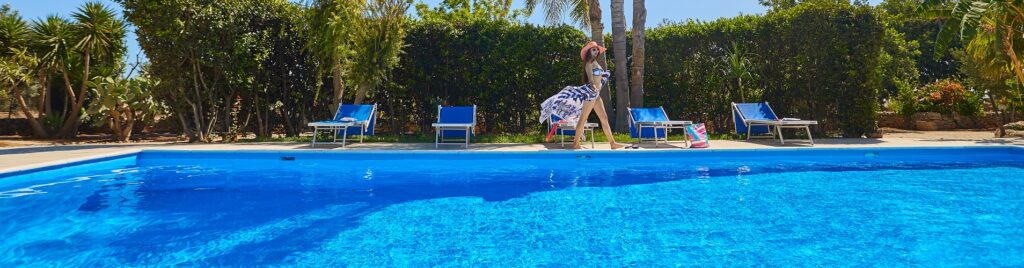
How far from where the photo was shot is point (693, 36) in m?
11.6

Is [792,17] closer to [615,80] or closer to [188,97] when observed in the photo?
[615,80]

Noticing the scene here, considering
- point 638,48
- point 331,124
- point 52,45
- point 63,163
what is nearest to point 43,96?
point 52,45

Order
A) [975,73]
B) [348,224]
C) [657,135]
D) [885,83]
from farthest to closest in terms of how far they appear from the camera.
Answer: [885,83] → [975,73] → [657,135] → [348,224]

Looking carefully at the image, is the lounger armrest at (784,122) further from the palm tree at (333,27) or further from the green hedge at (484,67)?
the palm tree at (333,27)

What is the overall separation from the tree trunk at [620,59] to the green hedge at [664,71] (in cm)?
93

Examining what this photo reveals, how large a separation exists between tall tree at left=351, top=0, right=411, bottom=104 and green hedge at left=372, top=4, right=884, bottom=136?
80 cm

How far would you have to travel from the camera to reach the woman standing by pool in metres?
7.87

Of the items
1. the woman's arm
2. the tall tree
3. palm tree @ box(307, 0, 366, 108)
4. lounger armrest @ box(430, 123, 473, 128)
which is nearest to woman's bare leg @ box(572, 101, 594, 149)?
the woman's arm

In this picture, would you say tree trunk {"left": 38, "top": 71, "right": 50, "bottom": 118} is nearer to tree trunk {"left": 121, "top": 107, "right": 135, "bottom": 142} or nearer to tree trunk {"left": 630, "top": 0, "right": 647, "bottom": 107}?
tree trunk {"left": 121, "top": 107, "right": 135, "bottom": 142}

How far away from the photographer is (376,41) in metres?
10.2

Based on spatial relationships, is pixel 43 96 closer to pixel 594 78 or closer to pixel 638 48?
pixel 594 78

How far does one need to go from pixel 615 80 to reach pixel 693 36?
6.12 ft

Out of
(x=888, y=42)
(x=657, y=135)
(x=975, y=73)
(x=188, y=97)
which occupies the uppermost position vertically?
(x=888, y=42)

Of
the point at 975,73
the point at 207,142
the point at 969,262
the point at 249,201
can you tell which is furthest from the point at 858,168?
the point at 975,73
